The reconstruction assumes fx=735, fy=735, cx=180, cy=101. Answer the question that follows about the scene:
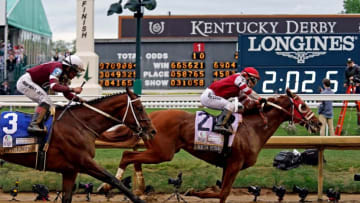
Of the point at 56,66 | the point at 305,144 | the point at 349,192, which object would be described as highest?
the point at 56,66

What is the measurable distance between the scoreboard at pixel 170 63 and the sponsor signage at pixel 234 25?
22.9 ft

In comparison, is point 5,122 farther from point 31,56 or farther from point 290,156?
point 31,56

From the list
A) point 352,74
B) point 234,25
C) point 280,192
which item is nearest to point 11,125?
point 280,192

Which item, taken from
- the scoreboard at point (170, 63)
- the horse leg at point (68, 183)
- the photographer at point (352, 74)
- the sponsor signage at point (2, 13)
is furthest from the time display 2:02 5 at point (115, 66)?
the horse leg at point (68, 183)

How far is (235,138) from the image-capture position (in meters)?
8.77

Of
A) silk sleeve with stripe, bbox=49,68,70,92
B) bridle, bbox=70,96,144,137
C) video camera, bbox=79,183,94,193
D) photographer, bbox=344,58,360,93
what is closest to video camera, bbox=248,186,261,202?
video camera, bbox=79,183,94,193

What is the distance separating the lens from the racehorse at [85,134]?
7809 mm

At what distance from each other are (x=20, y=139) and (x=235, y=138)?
254 centimetres

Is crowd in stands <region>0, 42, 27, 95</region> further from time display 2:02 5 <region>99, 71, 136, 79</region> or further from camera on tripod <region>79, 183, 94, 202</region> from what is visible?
A: camera on tripod <region>79, 183, 94, 202</region>

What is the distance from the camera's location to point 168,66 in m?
20.2

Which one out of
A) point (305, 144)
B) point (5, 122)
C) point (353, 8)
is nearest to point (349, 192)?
point (305, 144)

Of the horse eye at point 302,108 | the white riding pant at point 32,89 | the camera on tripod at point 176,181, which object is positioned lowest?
the camera on tripod at point 176,181

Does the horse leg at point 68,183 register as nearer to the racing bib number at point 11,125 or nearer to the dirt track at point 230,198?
the racing bib number at point 11,125

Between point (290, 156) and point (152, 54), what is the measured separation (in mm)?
10414
